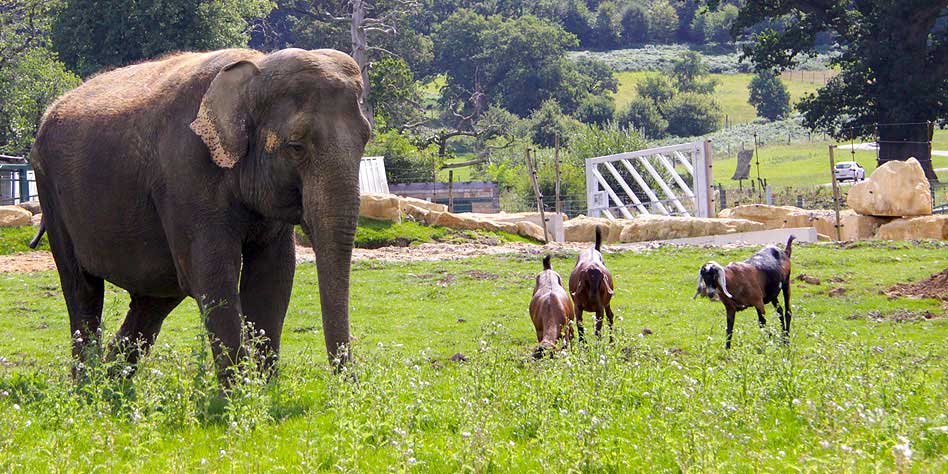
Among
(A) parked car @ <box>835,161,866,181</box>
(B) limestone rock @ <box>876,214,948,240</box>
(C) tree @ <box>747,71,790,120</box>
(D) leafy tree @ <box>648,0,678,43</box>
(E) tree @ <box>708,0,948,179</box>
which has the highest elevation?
(D) leafy tree @ <box>648,0,678,43</box>

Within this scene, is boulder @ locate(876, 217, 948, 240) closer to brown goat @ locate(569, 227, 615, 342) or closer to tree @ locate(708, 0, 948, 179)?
tree @ locate(708, 0, 948, 179)

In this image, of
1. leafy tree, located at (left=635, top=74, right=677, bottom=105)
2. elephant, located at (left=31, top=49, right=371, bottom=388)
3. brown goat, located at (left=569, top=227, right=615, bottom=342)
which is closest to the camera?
elephant, located at (left=31, top=49, right=371, bottom=388)

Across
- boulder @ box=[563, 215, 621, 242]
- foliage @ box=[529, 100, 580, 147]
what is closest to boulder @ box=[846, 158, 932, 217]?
boulder @ box=[563, 215, 621, 242]

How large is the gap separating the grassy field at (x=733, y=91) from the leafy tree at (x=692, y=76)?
1.40 meters

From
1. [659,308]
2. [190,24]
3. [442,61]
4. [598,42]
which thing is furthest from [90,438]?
[598,42]

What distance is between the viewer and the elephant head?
8383mm

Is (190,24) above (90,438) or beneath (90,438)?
above

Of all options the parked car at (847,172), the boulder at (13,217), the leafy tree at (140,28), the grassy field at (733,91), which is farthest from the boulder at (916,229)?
the grassy field at (733,91)

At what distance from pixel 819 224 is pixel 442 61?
82324mm

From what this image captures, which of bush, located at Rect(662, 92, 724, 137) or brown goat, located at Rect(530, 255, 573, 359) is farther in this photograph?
bush, located at Rect(662, 92, 724, 137)

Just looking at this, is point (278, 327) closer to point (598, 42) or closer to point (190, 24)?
point (190, 24)

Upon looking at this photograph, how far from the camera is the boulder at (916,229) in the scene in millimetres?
26234

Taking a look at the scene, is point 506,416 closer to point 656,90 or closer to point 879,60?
point 879,60

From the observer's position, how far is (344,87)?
28.2 ft
